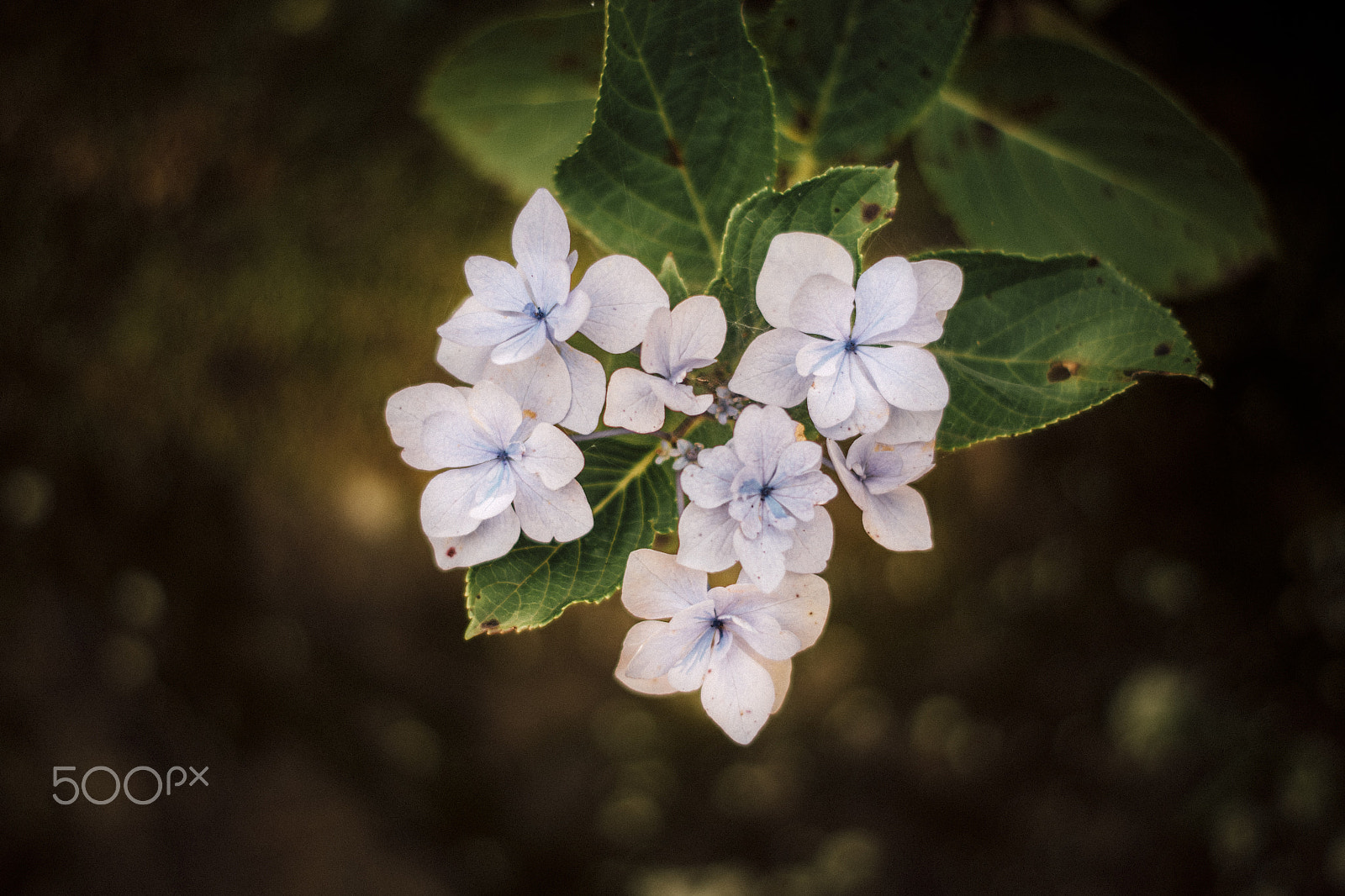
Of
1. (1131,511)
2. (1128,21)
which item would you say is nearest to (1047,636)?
(1131,511)

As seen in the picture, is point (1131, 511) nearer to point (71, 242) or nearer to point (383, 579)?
point (383, 579)

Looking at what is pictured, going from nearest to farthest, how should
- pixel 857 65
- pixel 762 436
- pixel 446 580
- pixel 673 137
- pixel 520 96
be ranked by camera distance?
1. pixel 762 436
2. pixel 673 137
3. pixel 857 65
4. pixel 520 96
5. pixel 446 580

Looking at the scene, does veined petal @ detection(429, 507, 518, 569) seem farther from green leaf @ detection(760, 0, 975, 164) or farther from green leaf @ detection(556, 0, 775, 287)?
green leaf @ detection(760, 0, 975, 164)

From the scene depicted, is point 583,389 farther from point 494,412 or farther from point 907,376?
point 907,376

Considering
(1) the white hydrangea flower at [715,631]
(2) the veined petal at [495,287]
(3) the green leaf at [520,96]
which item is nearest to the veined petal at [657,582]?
(1) the white hydrangea flower at [715,631]

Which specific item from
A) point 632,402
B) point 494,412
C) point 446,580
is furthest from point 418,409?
point 446,580

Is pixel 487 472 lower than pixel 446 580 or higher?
higher

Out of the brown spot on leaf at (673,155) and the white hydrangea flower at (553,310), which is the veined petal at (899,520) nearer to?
the white hydrangea flower at (553,310)
